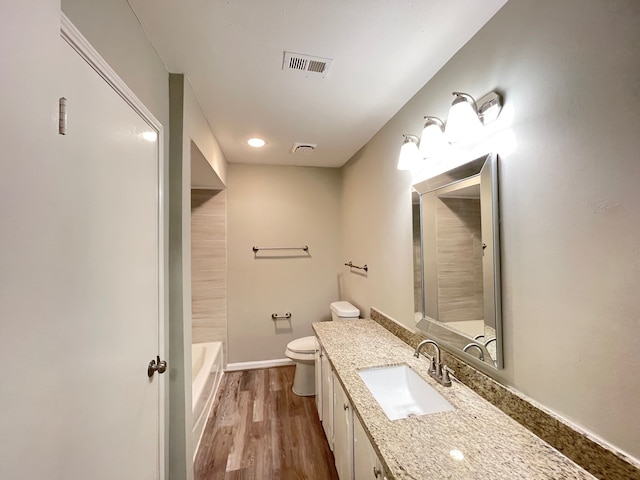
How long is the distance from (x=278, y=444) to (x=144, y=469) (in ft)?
3.58

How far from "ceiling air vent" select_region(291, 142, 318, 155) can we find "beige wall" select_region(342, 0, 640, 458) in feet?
4.93

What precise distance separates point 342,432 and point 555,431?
0.96 meters

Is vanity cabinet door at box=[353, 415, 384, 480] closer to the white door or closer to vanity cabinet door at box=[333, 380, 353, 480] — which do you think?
vanity cabinet door at box=[333, 380, 353, 480]

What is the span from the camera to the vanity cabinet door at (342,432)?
1278 mm

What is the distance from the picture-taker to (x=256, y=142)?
2.41 meters

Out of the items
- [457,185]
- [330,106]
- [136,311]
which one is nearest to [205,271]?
[136,311]

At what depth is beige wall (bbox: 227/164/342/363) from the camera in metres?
3.07

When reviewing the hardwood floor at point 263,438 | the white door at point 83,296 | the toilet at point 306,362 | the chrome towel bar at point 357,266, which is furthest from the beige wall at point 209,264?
the white door at point 83,296

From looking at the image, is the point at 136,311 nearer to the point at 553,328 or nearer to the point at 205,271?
the point at 553,328

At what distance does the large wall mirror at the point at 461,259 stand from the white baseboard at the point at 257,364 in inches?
82.4

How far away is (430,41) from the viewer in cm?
122

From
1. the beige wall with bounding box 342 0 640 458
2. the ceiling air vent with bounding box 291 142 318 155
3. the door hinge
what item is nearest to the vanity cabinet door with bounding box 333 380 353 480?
the beige wall with bounding box 342 0 640 458

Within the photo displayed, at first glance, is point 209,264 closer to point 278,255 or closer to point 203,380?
point 278,255

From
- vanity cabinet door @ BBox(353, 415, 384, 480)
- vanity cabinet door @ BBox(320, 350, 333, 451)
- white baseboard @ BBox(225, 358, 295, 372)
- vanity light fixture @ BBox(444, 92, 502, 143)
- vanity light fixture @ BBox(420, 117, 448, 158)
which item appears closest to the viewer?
vanity cabinet door @ BBox(353, 415, 384, 480)
